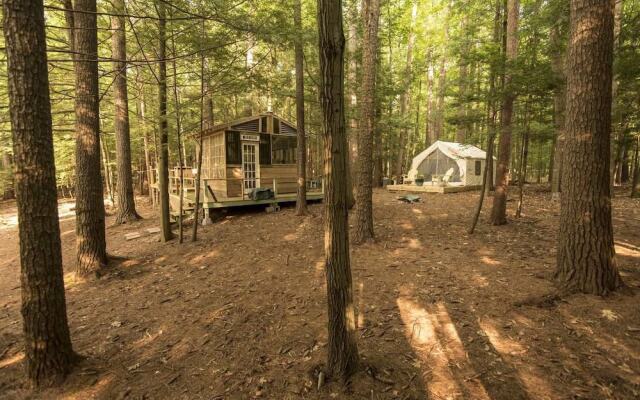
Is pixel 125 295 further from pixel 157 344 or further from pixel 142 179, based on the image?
pixel 142 179

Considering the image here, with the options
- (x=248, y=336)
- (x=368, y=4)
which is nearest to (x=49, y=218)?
Result: (x=248, y=336)

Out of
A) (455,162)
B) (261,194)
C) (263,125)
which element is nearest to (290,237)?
(261,194)

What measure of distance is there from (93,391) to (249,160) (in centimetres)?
963

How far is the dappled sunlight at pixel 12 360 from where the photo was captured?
10.9 feet

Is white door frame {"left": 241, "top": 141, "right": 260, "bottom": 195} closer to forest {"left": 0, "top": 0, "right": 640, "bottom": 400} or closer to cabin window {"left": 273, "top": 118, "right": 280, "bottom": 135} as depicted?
cabin window {"left": 273, "top": 118, "right": 280, "bottom": 135}

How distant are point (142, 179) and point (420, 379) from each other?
2372 centimetres

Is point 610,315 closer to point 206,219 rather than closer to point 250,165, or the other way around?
point 206,219

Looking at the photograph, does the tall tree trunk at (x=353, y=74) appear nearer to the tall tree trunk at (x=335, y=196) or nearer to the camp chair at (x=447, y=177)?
the camp chair at (x=447, y=177)

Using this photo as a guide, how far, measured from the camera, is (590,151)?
362 cm

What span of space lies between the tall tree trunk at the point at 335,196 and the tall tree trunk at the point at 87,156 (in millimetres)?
5618

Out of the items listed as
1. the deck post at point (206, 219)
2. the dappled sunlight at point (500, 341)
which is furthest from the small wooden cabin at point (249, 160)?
the dappled sunlight at point (500, 341)

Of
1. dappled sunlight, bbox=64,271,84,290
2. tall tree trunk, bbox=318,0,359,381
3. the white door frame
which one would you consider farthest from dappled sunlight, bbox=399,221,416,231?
dappled sunlight, bbox=64,271,84,290

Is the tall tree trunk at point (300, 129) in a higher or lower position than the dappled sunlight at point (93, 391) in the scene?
higher

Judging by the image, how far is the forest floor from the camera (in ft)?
8.62
